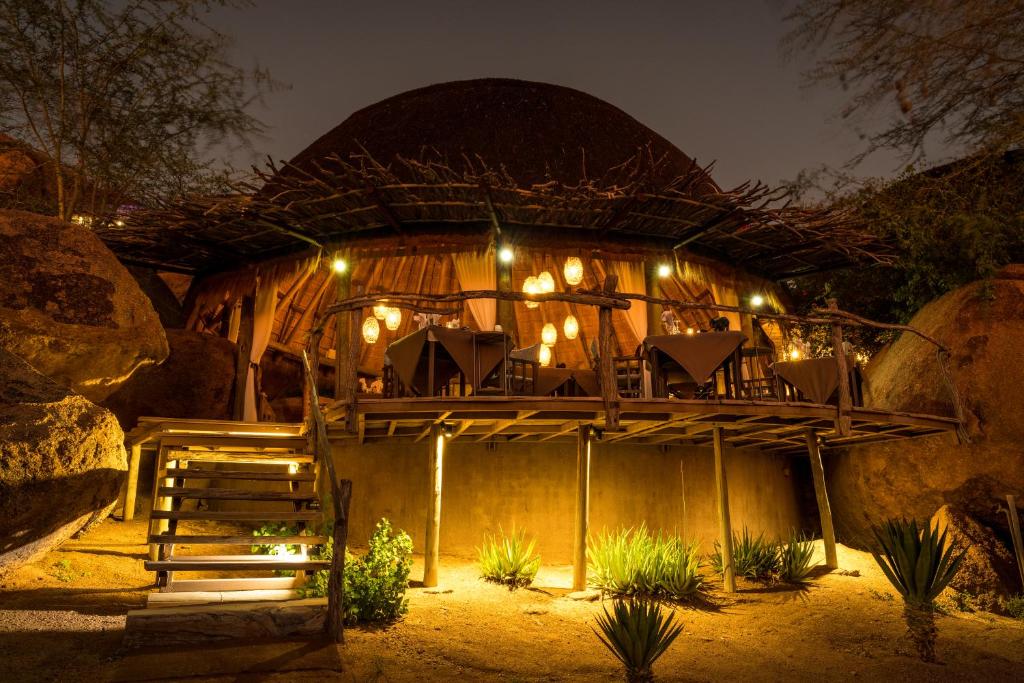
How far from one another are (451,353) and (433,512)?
1.84 m

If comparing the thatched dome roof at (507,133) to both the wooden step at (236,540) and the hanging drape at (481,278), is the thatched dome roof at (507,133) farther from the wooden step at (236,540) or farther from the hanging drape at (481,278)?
the wooden step at (236,540)

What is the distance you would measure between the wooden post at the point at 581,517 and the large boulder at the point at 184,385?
22.2ft

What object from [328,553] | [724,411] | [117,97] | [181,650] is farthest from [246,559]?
[117,97]

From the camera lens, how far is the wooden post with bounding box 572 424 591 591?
7.69 m

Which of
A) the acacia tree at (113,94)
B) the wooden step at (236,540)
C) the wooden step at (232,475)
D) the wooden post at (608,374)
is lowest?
the wooden step at (236,540)

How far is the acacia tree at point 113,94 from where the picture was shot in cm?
945

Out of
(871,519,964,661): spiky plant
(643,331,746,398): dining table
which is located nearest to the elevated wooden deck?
(643,331,746,398): dining table

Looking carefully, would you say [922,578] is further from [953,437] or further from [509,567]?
[953,437]

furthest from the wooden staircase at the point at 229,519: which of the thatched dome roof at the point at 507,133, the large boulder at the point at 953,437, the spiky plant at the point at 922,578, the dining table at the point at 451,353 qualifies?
the large boulder at the point at 953,437

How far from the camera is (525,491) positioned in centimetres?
916

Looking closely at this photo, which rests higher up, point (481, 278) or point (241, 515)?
point (481, 278)

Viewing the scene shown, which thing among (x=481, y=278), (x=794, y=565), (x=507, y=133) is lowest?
(x=794, y=565)

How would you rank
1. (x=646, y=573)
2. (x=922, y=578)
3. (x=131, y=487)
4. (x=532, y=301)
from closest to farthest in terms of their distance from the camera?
(x=922, y=578) < (x=646, y=573) < (x=532, y=301) < (x=131, y=487)

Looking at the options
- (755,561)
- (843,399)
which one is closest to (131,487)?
(755,561)
